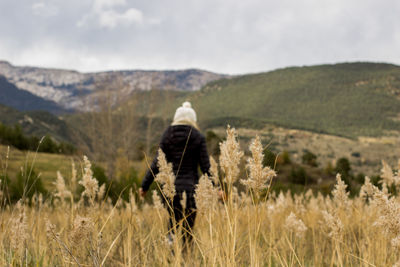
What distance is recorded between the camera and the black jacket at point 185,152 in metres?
3.33

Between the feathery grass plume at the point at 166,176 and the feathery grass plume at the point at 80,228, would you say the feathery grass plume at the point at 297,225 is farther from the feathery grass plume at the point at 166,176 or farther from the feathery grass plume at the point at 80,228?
the feathery grass plume at the point at 80,228

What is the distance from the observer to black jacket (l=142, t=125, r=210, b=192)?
3.33 metres

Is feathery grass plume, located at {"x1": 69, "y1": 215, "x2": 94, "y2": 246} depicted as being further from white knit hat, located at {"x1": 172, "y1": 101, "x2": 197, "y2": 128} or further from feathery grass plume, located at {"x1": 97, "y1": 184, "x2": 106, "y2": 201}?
white knit hat, located at {"x1": 172, "y1": 101, "x2": 197, "y2": 128}

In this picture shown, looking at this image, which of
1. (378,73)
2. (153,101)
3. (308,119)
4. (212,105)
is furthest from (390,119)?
(153,101)

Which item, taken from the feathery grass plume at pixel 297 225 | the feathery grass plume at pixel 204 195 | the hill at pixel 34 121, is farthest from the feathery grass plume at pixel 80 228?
the hill at pixel 34 121

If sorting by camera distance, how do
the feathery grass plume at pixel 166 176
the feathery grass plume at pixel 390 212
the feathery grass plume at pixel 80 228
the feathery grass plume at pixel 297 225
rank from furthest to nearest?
the feathery grass plume at pixel 297 225 < the feathery grass plume at pixel 166 176 < the feathery grass plume at pixel 80 228 < the feathery grass plume at pixel 390 212

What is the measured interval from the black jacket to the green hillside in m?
75.5

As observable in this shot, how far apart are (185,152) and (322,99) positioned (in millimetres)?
106468

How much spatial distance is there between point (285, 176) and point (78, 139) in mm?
12898

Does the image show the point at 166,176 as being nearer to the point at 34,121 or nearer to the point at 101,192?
the point at 101,192

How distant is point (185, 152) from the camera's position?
334 centimetres

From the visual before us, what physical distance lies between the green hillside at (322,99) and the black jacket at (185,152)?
248 ft

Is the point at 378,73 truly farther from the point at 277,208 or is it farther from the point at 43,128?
the point at 277,208

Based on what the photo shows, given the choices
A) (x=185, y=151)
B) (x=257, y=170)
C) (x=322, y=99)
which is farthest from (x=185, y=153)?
(x=322, y=99)
